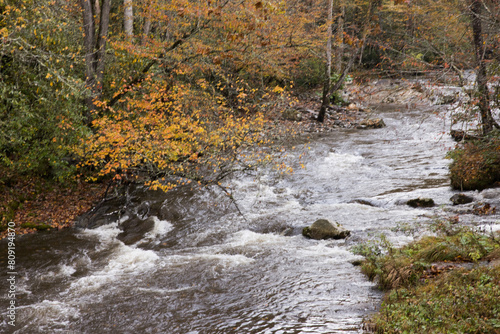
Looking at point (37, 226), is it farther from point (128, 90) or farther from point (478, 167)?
point (478, 167)

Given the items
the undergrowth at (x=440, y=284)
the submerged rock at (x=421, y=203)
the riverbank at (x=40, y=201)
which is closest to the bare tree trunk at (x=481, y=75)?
the submerged rock at (x=421, y=203)

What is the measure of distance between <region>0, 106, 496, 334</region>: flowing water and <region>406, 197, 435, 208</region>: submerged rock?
0.20 m

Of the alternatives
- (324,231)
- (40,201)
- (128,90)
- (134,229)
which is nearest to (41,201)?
(40,201)

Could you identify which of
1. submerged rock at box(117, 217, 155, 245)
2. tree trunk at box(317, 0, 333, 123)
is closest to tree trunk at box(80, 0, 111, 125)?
submerged rock at box(117, 217, 155, 245)

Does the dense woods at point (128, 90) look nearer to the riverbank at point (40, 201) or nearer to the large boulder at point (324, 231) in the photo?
the riverbank at point (40, 201)

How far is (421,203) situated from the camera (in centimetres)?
970

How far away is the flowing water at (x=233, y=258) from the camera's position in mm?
5582

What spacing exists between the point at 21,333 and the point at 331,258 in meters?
5.38

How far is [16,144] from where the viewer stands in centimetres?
995

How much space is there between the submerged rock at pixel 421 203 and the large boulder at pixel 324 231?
8.13ft

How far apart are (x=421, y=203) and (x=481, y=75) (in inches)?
138

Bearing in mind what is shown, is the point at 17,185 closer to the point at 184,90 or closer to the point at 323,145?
the point at 184,90

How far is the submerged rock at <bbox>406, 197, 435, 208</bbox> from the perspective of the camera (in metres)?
9.65

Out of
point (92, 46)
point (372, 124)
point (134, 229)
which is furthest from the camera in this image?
point (372, 124)
